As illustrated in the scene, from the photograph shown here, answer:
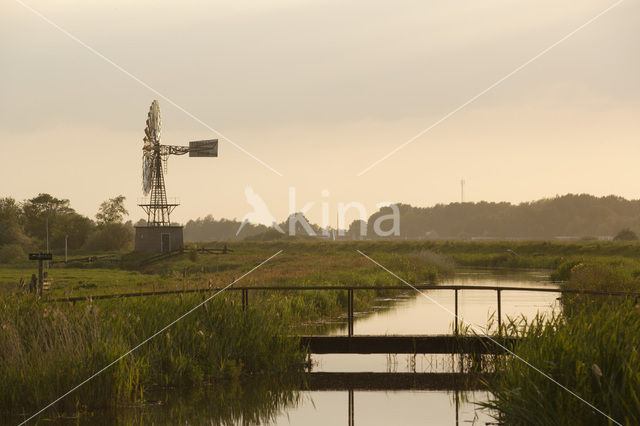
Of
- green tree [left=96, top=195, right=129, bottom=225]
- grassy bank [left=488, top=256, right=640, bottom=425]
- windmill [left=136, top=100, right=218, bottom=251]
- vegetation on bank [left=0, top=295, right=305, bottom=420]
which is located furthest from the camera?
green tree [left=96, top=195, right=129, bottom=225]

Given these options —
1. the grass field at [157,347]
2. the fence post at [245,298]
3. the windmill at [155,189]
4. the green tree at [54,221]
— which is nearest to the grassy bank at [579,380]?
the grass field at [157,347]

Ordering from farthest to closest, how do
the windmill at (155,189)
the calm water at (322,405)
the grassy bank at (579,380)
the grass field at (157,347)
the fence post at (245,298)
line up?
the windmill at (155,189), the fence post at (245,298), the calm water at (322,405), the grass field at (157,347), the grassy bank at (579,380)

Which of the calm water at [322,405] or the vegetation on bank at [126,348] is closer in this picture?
the vegetation on bank at [126,348]

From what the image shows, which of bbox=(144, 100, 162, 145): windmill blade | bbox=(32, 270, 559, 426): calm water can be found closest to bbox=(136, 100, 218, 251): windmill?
bbox=(144, 100, 162, 145): windmill blade

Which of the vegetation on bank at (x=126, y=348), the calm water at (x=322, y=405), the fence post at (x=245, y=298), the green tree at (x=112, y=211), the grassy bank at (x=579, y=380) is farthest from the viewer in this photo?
the green tree at (x=112, y=211)

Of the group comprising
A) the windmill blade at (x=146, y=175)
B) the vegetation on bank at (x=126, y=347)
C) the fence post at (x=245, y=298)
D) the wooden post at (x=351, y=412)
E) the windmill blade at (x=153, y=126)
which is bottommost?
the wooden post at (x=351, y=412)

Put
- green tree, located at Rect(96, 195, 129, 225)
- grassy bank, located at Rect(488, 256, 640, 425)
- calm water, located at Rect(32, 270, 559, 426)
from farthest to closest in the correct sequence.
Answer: green tree, located at Rect(96, 195, 129, 225) < calm water, located at Rect(32, 270, 559, 426) < grassy bank, located at Rect(488, 256, 640, 425)

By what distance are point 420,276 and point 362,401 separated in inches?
1715

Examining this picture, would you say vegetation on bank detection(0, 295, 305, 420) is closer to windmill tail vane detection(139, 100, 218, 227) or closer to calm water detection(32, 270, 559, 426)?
calm water detection(32, 270, 559, 426)

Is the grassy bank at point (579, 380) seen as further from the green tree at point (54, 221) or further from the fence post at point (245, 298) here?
the green tree at point (54, 221)

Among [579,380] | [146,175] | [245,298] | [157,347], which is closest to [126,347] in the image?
[157,347]

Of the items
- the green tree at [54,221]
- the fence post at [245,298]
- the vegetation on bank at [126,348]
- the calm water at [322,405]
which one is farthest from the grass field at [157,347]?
the green tree at [54,221]

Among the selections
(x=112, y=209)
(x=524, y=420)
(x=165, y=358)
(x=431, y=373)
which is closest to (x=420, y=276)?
(x=431, y=373)

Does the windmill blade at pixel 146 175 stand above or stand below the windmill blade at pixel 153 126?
below
